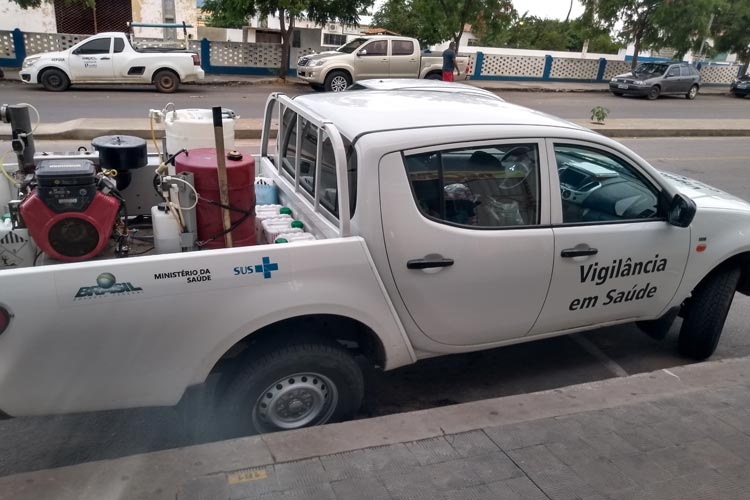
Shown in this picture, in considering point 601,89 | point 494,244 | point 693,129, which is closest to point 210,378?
point 494,244

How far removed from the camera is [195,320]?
282cm

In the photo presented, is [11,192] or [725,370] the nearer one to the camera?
[11,192]

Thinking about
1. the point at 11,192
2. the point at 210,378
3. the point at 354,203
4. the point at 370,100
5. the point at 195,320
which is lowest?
the point at 210,378

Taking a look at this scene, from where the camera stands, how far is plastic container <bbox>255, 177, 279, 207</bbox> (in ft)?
13.7

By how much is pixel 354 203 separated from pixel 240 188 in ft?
2.19

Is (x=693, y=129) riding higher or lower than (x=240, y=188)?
lower

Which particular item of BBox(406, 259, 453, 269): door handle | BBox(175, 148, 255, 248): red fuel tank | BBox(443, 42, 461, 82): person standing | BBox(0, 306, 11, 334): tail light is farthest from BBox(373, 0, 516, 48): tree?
BBox(0, 306, 11, 334): tail light

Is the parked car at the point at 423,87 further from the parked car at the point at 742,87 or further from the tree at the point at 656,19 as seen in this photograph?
the parked car at the point at 742,87

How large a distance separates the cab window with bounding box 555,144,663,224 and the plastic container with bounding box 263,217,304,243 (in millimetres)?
1621

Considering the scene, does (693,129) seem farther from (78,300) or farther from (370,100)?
(78,300)

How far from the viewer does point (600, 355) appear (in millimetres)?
4648

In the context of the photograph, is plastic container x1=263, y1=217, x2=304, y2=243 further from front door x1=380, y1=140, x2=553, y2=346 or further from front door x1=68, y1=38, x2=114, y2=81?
front door x1=68, y1=38, x2=114, y2=81

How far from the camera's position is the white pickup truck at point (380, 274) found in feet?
8.85

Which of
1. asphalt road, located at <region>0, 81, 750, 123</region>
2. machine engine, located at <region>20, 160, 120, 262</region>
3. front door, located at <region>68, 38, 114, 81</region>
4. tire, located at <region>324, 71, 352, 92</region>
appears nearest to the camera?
machine engine, located at <region>20, 160, 120, 262</region>
